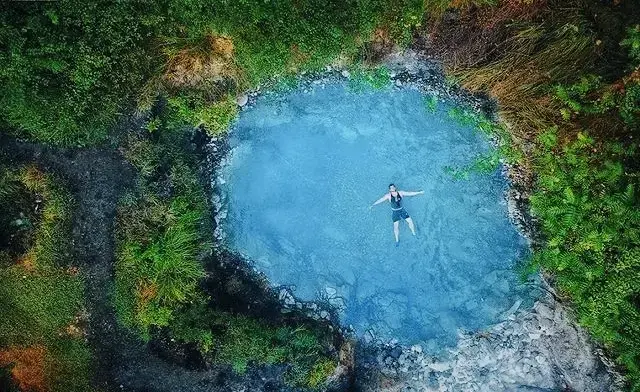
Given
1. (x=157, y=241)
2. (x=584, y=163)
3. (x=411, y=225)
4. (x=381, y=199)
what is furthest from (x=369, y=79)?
(x=157, y=241)

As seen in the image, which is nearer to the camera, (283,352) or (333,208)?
(283,352)

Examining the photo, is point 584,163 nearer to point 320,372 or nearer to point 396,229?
point 396,229

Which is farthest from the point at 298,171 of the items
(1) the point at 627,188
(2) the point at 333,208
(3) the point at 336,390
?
(1) the point at 627,188

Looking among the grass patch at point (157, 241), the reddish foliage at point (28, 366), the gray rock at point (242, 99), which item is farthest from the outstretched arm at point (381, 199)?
the reddish foliage at point (28, 366)

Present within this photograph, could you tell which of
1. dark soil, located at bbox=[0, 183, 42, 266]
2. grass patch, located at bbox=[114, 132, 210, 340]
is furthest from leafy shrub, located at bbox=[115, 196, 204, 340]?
dark soil, located at bbox=[0, 183, 42, 266]

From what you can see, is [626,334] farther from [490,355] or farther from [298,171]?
[298,171]

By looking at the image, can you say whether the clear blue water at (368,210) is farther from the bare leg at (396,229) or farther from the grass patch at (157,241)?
the grass patch at (157,241)

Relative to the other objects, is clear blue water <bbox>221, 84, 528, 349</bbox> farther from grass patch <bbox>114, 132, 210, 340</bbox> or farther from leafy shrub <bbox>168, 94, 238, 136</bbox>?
grass patch <bbox>114, 132, 210, 340</bbox>
